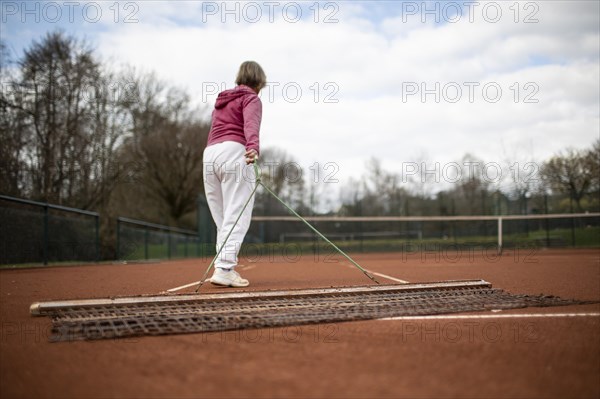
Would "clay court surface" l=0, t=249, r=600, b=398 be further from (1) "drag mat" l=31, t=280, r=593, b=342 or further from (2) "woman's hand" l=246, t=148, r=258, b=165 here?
(2) "woman's hand" l=246, t=148, r=258, b=165

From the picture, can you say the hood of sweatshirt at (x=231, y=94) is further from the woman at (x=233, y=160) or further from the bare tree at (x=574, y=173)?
the bare tree at (x=574, y=173)

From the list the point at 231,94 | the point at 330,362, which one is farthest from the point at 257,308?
the point at 231,94

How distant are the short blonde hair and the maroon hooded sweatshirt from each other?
0.29ft

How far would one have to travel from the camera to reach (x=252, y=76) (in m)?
4.88

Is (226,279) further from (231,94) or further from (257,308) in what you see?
(231,94)

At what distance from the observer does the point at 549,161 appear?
26.1 metres

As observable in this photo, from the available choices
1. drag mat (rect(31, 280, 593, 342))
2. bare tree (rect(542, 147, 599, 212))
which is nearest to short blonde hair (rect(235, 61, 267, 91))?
drag mat (rect(31, 280, 593, 342))

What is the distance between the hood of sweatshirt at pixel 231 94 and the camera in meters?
4.78

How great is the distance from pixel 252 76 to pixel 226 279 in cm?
212

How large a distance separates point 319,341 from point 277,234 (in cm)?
2251

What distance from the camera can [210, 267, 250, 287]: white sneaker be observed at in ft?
15.0

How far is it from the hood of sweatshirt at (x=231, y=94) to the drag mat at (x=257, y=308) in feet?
7.32

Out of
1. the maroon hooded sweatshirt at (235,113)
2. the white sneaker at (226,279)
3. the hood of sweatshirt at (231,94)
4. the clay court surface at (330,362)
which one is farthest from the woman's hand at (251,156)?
the clay court surface at (330,362)

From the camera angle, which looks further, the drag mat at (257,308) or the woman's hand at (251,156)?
the woman's hand at (251,156)
